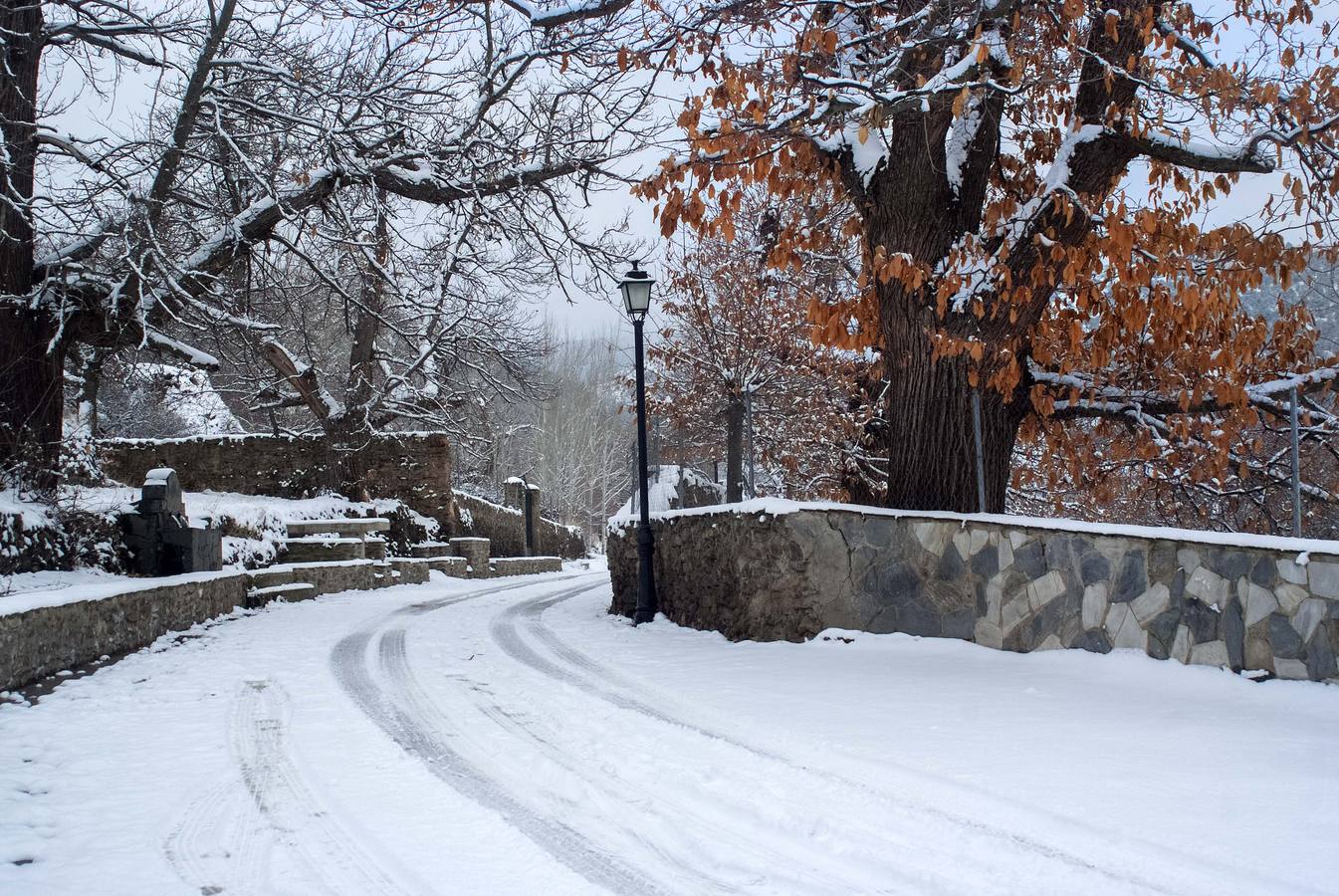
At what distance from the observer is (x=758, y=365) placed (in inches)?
707

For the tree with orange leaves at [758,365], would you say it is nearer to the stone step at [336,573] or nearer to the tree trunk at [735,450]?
the tree trunk at [735,450]

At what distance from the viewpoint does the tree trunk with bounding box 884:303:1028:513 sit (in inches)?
326

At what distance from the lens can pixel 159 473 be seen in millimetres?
10586

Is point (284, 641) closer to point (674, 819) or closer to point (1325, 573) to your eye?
point (674, 819)

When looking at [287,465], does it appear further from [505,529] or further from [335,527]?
[505,529]

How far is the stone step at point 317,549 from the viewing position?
50.0 feet

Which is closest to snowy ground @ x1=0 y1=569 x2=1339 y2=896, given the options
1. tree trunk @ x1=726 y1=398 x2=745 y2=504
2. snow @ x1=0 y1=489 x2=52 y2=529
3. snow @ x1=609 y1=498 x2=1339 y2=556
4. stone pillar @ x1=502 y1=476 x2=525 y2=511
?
snow @ x1=609 y1=498 x2=1339 y2=556

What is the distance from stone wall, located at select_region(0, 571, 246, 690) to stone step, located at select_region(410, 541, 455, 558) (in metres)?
10.6

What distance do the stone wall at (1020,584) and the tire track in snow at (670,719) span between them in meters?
1.64

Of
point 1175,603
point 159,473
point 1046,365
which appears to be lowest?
point 1175,603

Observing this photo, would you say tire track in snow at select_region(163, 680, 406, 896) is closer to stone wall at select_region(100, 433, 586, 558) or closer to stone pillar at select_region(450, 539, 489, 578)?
stone pillar at select_region(450, 539, 489, 578)

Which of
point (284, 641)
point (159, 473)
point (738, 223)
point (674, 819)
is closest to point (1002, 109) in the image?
point (674, 819)

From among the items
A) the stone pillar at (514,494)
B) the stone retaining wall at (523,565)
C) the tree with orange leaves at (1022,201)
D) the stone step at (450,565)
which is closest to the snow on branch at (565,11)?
the tree with orange leaves at (1022,201)

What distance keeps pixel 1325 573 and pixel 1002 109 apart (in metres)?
4.74
